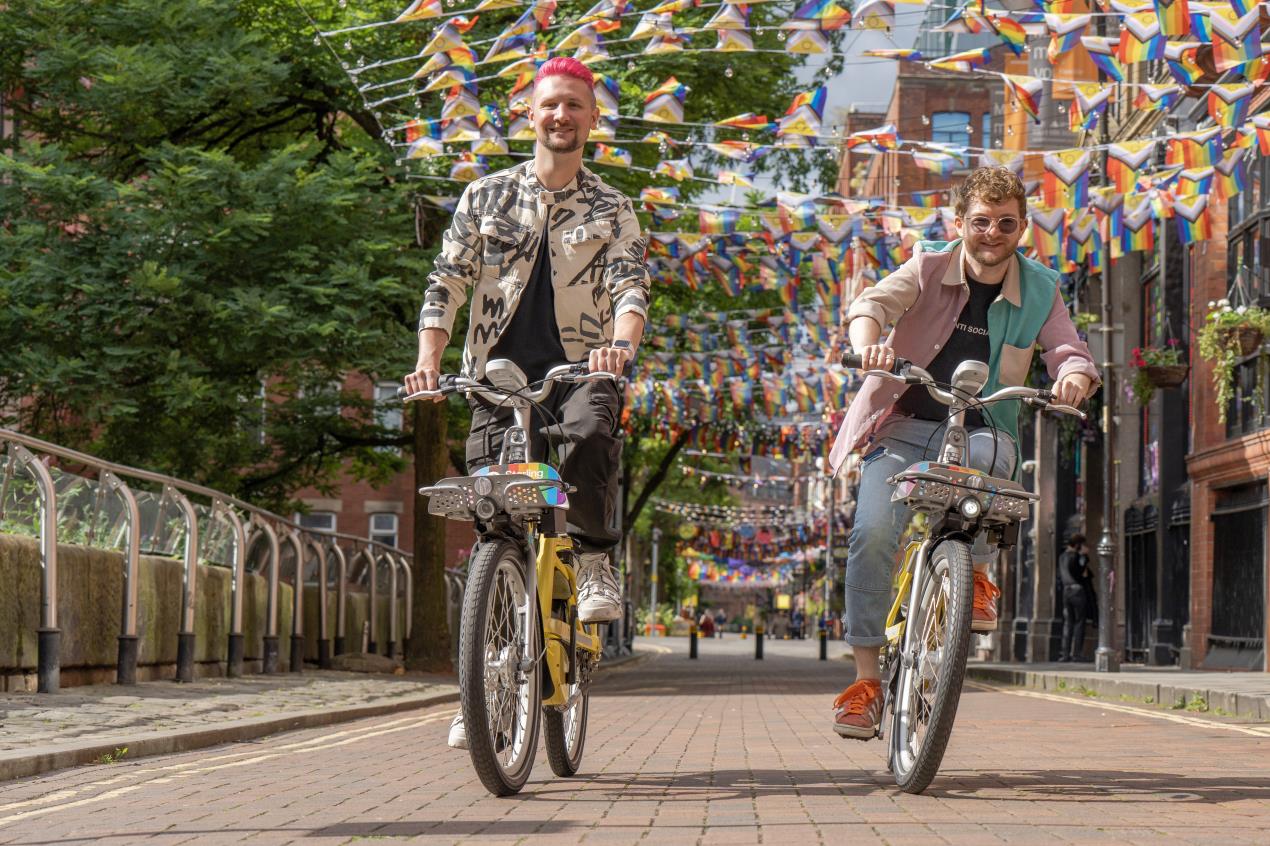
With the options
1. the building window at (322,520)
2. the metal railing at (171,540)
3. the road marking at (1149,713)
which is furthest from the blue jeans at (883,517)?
the building window at (322,520)

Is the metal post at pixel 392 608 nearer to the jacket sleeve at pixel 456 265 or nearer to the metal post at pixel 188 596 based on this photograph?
the metal post at pixel 188 596

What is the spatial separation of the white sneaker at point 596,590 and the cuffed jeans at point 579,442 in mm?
79

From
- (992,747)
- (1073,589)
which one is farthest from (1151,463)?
(992,747)

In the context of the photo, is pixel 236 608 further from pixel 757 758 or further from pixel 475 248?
pixel 475 248

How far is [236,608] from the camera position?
16.5 meters

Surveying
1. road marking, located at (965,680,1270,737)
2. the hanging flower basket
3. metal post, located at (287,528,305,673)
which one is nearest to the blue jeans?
road marking, located at (965,680,1270,737)

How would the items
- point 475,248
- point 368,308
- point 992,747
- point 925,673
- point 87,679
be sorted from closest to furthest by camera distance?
point 925,673 → point 475,248 → point 992,747 → point 87,679 → point 368,308

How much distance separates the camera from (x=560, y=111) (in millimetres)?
6695

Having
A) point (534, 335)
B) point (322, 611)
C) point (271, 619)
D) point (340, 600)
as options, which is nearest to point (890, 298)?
point (534, 335)

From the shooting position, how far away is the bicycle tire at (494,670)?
5645mm

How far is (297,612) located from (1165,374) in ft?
40.6

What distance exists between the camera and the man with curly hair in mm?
6406

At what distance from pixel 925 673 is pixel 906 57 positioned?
9.27 metres

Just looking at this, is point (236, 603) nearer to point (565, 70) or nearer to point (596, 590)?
point (596, 590)
